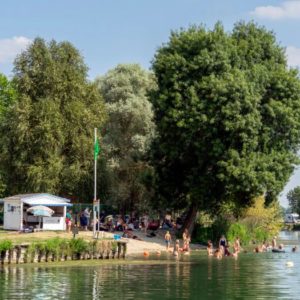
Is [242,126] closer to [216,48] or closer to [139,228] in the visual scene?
[216,48]

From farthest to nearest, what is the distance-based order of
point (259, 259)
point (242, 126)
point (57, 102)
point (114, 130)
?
point (114, 130), point (57, 102), point (242, 126), point (259, 259)

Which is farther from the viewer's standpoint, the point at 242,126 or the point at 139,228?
the point at 139,228

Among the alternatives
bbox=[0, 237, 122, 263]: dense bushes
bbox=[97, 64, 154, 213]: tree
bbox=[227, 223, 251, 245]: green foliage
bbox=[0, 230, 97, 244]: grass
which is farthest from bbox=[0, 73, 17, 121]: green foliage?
bbox=[0, 237, 122, 263]: dense bushes

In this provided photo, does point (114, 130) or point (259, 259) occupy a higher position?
point (114, 130)

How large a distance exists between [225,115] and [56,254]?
71.7 feet

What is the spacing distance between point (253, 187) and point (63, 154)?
2645cm

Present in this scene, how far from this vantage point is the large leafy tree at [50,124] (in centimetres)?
8125

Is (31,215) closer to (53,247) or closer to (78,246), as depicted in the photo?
(78,246)

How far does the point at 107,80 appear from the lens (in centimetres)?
9406

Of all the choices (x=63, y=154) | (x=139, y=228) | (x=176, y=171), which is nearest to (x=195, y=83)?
(x=176, y=171)

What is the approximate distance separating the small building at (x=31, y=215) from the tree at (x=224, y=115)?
36.8 ft

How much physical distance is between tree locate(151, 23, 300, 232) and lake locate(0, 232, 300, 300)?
1369cm

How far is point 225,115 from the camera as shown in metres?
66.6

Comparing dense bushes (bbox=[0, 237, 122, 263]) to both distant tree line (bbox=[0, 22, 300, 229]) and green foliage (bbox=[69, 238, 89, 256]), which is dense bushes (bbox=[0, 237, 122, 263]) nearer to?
green foliage (bbox=[69, 238, 89, 256])
